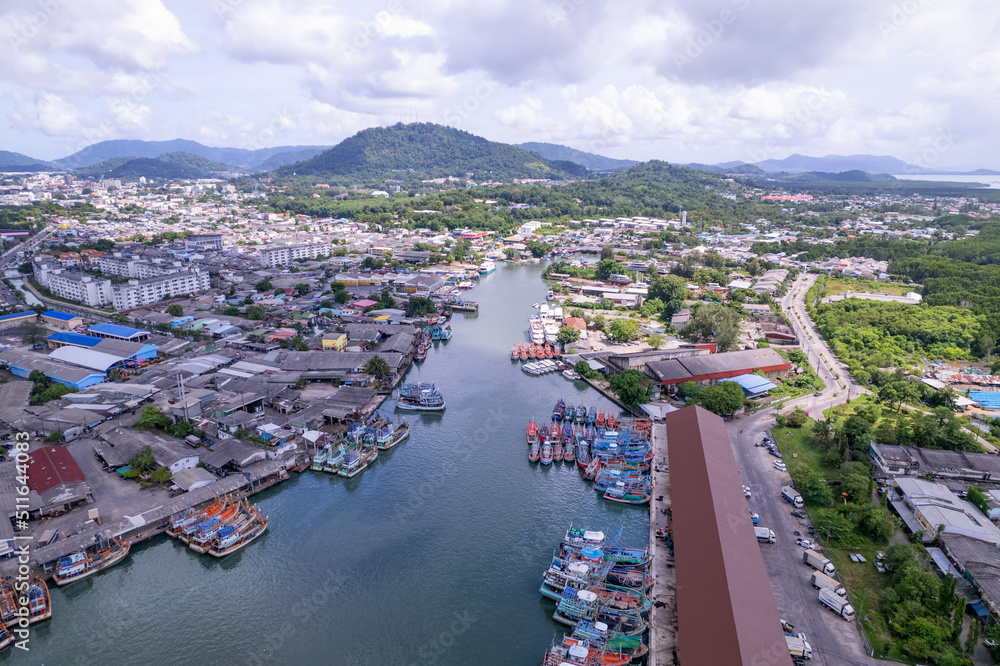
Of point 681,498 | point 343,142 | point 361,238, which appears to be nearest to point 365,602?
point 681,498

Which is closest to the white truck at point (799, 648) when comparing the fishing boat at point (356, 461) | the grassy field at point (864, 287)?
the fishing boat at point (356, 461)

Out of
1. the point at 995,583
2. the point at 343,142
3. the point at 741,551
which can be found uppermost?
the point at 343,142

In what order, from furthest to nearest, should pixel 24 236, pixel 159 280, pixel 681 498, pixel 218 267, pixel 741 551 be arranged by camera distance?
pixel 24 236, pixel 218 267, pixel 159 280, pixel 681 498, pixel 741 551

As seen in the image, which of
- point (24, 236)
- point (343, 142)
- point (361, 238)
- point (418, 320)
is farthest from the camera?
point (343, 142)

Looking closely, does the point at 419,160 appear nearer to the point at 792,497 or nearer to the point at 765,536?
the point at 792,497

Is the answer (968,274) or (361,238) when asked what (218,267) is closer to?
(361,238)

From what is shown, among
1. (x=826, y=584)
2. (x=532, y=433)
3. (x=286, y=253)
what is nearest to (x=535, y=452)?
(x=532, y=433)

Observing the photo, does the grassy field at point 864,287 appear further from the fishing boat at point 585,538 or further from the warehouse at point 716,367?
the fishing boat at point 585,538
